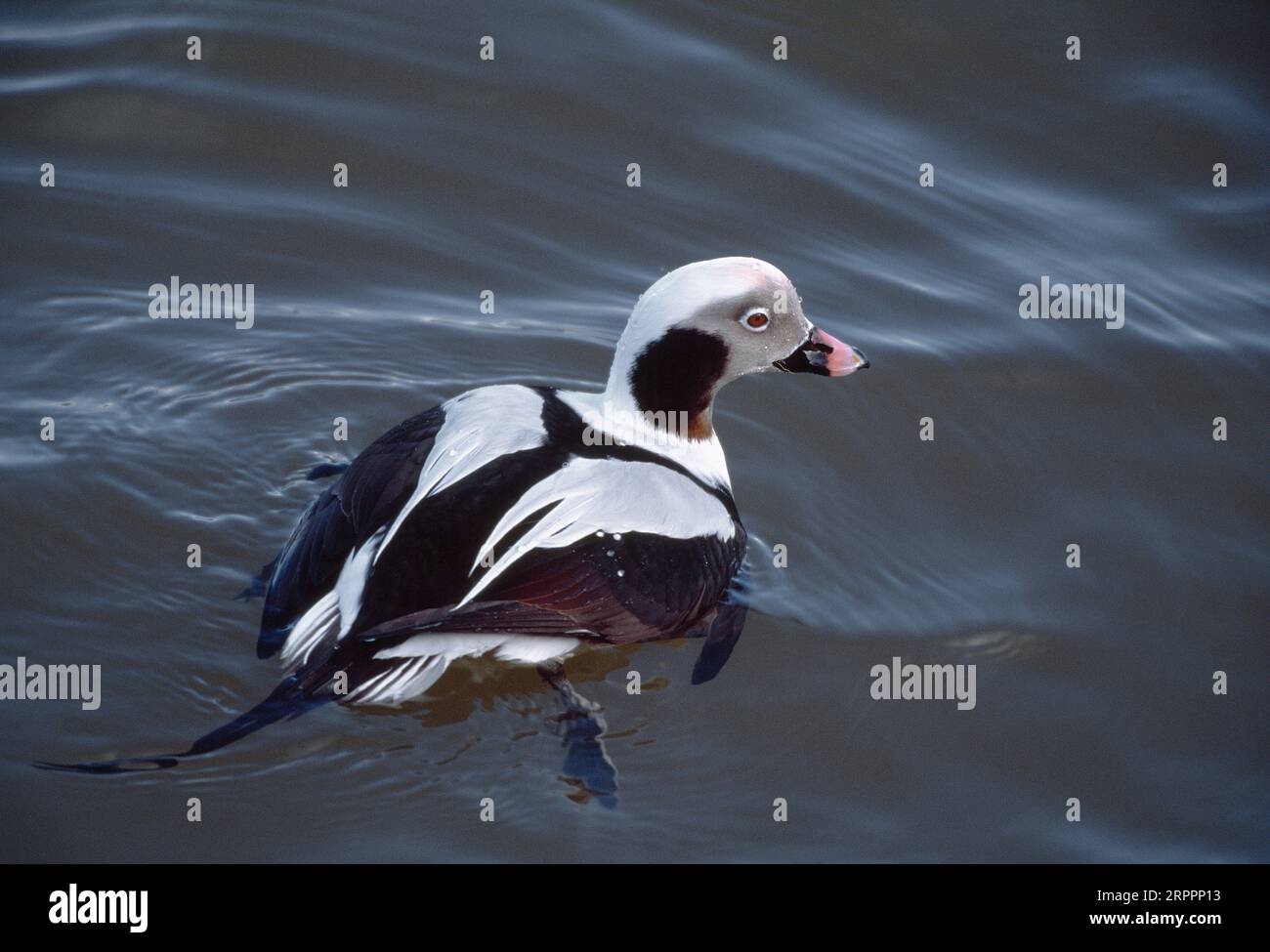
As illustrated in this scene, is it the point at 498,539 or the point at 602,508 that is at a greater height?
the point at 602,508

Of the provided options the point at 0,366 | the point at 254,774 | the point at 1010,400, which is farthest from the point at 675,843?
the point at 0,366

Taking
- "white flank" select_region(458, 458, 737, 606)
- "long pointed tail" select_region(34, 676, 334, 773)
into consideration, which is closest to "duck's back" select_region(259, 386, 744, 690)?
"white flank" select_region(458, 458, 737, 606)

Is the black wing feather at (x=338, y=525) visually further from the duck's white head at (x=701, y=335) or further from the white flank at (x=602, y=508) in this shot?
the duck's white head at (x=701, y=335)

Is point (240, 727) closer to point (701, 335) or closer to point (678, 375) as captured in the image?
point (678, 375)

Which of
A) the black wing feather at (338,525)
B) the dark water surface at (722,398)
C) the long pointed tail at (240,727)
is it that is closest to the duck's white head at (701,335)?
the black wing feather at (338,525)

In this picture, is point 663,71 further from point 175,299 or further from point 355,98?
point 175,299

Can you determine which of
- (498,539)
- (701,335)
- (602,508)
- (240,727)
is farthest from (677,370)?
(240,727)

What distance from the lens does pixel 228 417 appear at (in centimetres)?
700

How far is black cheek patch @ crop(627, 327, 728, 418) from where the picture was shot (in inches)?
233

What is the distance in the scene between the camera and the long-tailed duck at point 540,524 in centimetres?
514

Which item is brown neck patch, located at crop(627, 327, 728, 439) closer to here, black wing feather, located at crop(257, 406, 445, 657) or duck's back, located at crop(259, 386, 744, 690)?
duck's back, located at crop(259, 386, 744, 690)

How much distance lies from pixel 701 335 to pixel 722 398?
1.62 meters

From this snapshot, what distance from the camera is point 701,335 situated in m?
5.93

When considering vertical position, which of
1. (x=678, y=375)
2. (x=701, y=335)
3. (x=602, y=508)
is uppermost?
(x=701, y=335)
